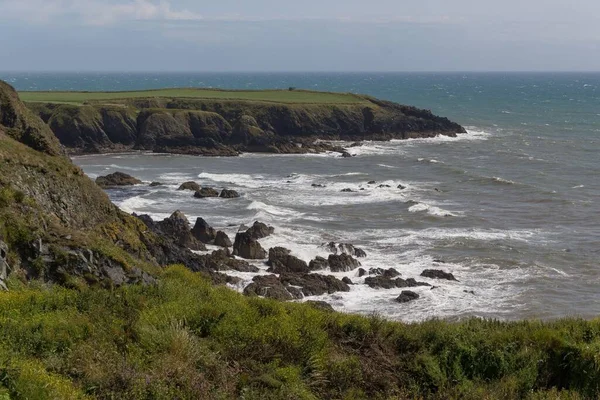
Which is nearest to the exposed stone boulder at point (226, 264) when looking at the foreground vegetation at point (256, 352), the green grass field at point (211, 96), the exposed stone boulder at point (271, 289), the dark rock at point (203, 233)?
the exposed stone boulder at point (271, 289)

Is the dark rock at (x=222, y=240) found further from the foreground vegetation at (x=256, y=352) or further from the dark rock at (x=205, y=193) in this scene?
the foreground vegetation at (x=256, y=352)

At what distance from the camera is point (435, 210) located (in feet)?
152

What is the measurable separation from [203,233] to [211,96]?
219 feet

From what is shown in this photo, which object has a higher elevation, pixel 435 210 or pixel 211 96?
pixel 211 96

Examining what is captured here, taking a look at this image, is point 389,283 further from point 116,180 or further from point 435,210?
point 116,180

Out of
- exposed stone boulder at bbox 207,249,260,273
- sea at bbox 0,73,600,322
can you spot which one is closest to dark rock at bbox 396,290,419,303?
sea at bbox 0,73,600,322

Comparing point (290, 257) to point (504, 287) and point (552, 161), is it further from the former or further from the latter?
point (552, 161)

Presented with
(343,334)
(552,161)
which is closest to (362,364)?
(343,334)

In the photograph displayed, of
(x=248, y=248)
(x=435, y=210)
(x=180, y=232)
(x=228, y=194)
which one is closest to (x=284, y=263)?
(x=248, y=248)

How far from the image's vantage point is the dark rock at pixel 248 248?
35031 mm

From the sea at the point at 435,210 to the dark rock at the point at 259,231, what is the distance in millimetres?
504

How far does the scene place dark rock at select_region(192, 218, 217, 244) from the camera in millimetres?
37344

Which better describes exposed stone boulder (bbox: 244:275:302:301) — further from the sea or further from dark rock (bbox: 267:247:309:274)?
dark rock (bbox: 267:247:309:274)

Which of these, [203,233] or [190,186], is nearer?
[203,233]
